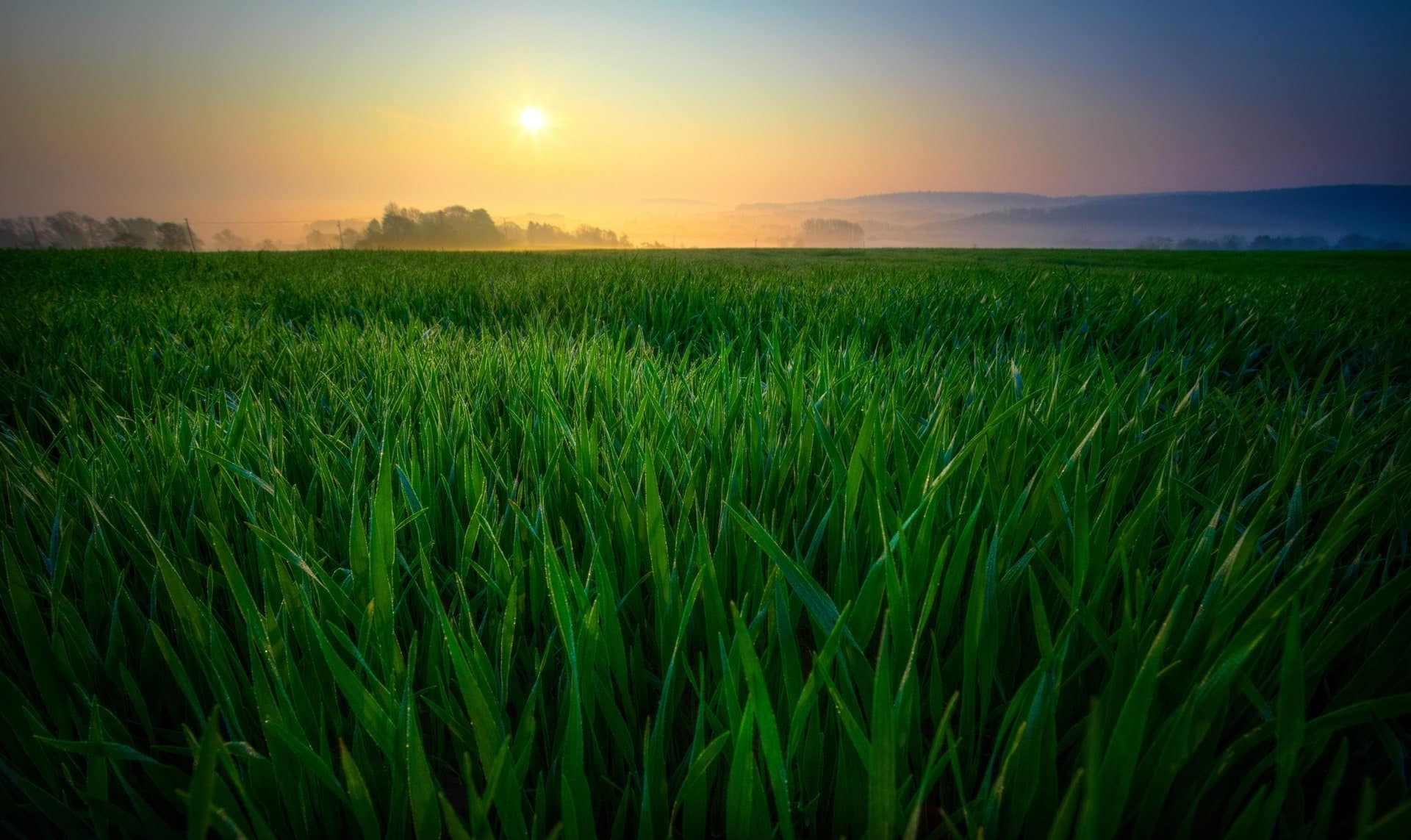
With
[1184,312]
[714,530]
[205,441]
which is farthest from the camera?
[1184,312]

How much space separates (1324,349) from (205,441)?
11.1ft

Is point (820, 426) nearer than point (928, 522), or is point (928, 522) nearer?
point (928, 522)

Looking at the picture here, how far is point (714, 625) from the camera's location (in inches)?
22.2

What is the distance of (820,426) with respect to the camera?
0.83 m

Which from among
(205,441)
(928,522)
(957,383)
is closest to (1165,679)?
(928,522)

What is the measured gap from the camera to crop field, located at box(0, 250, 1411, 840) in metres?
0.42

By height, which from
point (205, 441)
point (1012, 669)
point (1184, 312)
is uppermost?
point (1184, 312)

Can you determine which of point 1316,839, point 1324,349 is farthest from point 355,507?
point 1324,349

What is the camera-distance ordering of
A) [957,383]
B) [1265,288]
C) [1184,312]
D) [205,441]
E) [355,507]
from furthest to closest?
1. [1265,288]
2. [1184,312]
3. [957,383]
4. [205,441]
5. [355,507]

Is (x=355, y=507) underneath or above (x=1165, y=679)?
above

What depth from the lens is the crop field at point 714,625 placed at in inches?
16.7

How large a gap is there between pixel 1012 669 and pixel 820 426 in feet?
1.18

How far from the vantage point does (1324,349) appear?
2260mm

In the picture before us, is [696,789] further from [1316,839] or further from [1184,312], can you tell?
[1184,312]
